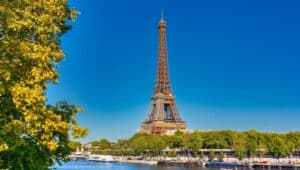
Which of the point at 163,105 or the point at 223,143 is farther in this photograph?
the point at 163,105

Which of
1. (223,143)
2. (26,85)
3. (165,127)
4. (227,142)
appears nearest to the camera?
(26,85)

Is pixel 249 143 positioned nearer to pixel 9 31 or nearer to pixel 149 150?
pixel 149 150

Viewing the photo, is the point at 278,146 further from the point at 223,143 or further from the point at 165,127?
the point at 165,127

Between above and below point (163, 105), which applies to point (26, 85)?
below

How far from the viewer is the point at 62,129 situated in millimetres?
13094

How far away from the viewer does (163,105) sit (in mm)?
145375

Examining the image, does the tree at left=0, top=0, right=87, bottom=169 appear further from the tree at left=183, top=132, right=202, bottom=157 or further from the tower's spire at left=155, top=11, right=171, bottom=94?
the tower's spire at left=155, top=11, right=171, bottom=94

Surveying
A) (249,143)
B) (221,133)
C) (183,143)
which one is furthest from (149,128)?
(249,143)

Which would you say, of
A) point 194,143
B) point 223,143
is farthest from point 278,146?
point 194,143

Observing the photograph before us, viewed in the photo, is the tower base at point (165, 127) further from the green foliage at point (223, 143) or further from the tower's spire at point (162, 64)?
the tower's spire at point (162, 64)

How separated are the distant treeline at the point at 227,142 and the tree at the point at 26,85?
81.8 meters

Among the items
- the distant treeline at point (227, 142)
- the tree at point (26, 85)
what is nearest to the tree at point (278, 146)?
the distant treeline at point (227, 142)

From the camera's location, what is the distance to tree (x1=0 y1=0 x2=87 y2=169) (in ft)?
38.6

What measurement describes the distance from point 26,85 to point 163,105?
133577 mm
